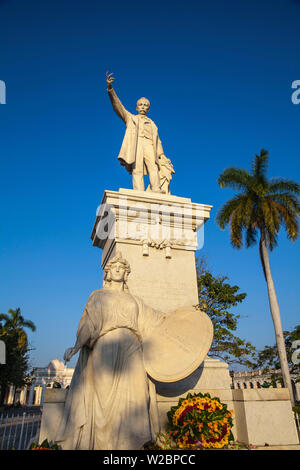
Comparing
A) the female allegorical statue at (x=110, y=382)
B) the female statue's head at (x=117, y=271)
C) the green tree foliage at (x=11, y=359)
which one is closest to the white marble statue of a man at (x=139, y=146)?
the female statue's head at (x=117, y=271)

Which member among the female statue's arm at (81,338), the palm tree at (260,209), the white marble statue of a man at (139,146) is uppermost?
the palm tree at (260,209)

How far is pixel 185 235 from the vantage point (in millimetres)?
7664

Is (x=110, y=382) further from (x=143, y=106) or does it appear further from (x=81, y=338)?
(x=143, y=106)

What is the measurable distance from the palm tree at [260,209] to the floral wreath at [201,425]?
1425 centimetres

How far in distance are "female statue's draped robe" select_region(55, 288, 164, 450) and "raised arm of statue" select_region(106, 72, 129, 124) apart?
571cm

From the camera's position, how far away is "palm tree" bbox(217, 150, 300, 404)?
63.5 ft

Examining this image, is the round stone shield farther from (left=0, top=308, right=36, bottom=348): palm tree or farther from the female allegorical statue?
(left=0, top=308, right=36, bottom=348): palm tree

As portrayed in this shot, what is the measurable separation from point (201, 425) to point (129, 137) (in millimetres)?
6955

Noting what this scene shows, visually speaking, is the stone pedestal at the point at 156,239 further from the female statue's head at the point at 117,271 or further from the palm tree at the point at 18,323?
the palm tree at the point at 18,323

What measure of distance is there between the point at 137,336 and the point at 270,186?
704 inches

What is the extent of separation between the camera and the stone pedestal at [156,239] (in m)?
6.86

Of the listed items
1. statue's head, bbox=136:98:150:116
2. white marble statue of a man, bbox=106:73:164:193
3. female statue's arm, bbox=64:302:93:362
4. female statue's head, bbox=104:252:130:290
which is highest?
statue's head, bbox=136:98:150:116

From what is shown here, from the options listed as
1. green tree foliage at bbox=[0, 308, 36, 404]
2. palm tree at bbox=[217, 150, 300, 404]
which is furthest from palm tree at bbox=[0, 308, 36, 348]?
palm tree at bbox=[217, 150, 300, 404]
